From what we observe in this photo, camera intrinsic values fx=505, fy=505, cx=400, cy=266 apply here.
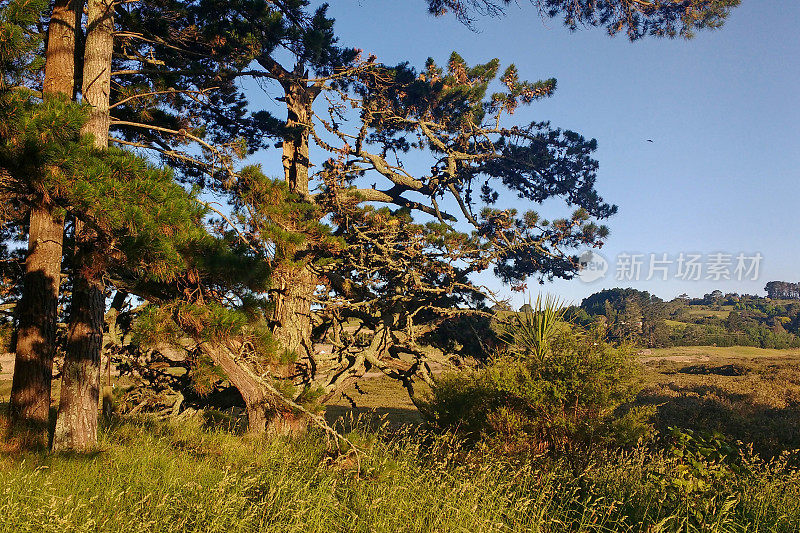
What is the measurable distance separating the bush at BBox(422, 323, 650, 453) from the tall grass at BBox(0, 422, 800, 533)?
1.40m

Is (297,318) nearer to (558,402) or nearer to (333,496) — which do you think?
(558,402)

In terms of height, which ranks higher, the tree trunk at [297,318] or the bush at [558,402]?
the tree trunk at [297,318]

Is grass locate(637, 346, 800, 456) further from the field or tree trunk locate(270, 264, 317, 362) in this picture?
tree trunk locate(270, 264, 317, 362)

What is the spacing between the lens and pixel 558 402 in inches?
312

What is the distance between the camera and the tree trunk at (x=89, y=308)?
596 centimetres

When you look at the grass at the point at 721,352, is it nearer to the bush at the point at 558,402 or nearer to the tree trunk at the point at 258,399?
the bush at the point at 558,402

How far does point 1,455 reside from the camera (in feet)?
17.2

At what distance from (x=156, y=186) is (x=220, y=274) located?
1.10 meters

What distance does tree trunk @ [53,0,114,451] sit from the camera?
5.96 metres

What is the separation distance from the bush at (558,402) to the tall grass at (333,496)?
140 centimetres

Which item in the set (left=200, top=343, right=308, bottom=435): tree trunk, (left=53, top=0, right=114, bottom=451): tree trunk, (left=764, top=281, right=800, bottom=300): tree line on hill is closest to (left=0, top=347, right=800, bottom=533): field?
(left=200, top=343, right=308, bottom=435): tree trunk

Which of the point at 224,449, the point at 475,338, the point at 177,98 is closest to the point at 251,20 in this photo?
the point at 177,98

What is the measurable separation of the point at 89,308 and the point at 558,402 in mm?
6836

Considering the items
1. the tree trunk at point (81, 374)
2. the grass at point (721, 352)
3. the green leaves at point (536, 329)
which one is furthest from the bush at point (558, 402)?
the grass at point (721, 352)
